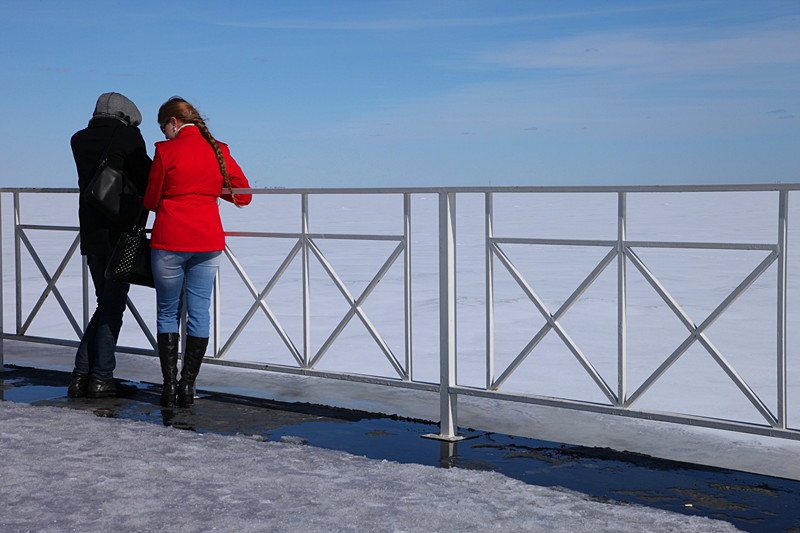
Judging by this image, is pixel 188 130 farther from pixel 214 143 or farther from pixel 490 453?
pixel 490 453

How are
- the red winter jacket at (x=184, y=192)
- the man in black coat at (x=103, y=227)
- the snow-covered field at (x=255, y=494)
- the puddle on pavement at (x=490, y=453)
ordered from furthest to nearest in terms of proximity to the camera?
1. the man in black coat at (x=103, y=227)
2. the red winter jacket at (x=184, y=192)
3. the puddle on pavement at (x=490, y=453)
4. the snow-covered field at (x=255, y=494)

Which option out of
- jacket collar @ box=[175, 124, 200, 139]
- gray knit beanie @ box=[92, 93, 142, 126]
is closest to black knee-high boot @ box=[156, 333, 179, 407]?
jacket collar @ box=[175, 124, 200, 139]

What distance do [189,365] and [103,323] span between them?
656mm

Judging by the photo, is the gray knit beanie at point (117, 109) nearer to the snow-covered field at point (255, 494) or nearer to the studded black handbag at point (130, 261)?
the studded black handbag at point (130, 261)

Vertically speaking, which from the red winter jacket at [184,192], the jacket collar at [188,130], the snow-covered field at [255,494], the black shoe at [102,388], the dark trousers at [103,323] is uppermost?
the jacket collar at [188,130]

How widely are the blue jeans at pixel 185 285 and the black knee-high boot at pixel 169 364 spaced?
5cm

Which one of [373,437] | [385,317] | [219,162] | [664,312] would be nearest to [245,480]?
[373,437]

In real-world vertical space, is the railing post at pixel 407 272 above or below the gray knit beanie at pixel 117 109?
below

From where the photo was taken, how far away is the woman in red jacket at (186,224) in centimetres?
486

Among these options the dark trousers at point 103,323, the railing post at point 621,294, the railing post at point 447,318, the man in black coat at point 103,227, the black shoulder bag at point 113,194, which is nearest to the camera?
the railing post at point 621,294

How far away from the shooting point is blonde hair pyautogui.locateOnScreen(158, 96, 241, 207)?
4938mm

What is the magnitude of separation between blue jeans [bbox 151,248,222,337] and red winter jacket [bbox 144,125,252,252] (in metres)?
0.11

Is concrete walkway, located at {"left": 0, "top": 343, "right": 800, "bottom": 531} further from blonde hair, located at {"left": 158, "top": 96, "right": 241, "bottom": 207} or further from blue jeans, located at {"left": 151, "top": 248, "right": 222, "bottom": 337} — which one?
blonde hair, located at {"left": 158, "top": 96, "right": 241, "bottom": 207}

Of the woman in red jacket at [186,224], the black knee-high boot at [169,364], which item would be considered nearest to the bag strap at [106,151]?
the woman in red jacket at [186,224]
